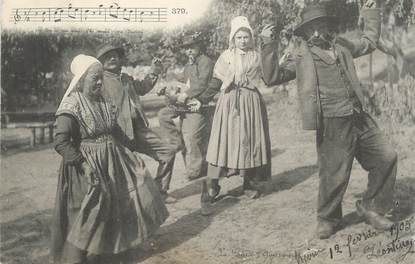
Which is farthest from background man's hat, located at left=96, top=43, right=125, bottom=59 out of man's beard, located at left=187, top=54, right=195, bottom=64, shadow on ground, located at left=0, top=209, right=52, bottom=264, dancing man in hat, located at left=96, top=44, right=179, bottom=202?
shadow on ground, located at left=0, top=209, right=52, bottom=264

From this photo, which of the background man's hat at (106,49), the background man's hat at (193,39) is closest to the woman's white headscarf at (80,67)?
the background man's hat at (106,49)

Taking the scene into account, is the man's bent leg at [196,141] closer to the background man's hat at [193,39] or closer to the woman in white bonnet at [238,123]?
the woman in white bonnet at [238,123]

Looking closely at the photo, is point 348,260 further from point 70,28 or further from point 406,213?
point 70,28

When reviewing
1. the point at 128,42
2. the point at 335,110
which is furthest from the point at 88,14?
the point at 335,110

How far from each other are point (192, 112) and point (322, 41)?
1.22 metres

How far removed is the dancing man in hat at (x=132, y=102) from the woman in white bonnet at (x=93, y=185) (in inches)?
5.5

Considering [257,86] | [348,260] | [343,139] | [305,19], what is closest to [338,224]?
[348,260]

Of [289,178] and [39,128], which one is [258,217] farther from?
[39,128]

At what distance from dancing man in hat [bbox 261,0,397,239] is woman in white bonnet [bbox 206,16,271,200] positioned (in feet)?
1.31

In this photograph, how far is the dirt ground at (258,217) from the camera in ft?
12.8

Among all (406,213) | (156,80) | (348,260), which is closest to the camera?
(348,260)

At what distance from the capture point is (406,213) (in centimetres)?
405

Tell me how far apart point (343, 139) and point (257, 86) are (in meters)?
0.89

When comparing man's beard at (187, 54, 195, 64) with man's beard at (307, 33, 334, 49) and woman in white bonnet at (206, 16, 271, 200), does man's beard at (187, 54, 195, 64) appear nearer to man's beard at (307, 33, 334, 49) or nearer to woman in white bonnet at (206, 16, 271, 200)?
woman in white bonnet at (206, 16, 271, 200)
